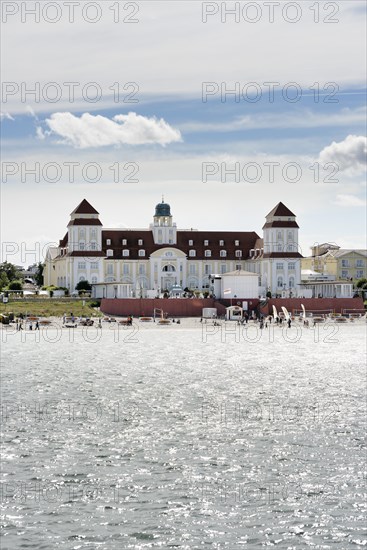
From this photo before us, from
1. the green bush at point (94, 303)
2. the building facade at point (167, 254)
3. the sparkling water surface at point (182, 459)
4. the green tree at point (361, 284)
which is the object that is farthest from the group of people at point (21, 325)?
the green tree at point (361, 284)

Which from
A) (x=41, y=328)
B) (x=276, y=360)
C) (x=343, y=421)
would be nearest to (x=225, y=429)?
(x=343, y=421)

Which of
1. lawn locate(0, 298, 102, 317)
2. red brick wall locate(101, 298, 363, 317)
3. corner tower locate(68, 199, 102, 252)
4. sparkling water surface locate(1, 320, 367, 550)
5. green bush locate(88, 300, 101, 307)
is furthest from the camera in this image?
corner tower locate(68, 199, 102, 252)

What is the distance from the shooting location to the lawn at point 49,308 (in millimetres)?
103312

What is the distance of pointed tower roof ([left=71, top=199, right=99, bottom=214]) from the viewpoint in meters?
130

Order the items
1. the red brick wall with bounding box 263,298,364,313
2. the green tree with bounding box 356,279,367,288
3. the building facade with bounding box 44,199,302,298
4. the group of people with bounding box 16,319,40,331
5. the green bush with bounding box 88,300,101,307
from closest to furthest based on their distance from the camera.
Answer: the group of people with bounding box 16,319,40,331 → the green bush with bounding box 88,300,101,307 → the red brick wall with bounding box 263,298,364,313 → the green tree with bounding box 356,279,367,288 → the building facade with bounding box 44,199,302,298

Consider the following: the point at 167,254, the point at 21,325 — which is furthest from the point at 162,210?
the point at 21,325

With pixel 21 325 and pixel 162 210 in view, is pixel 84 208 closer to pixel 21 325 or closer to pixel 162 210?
pixel 162 210

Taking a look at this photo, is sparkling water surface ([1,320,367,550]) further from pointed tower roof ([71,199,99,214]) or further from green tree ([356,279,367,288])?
pointed tower roof ([71,199,99,214])

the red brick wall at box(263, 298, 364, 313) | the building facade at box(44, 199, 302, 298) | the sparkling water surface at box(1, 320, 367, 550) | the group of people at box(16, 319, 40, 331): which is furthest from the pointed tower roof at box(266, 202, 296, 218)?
the sparkling water surface at box(1, 320, 367, 550)

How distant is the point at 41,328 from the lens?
97188 millimetres

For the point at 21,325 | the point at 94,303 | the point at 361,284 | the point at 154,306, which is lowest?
the point at 21,325

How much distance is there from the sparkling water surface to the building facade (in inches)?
2659

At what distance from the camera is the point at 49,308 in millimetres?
106000

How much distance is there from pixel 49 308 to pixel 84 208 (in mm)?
28429
